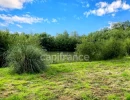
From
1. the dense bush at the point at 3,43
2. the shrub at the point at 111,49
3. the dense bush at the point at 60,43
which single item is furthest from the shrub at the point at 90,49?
the dense bush at the point at 60,43

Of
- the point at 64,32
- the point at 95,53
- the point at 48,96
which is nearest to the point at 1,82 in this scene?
the point at 48,96

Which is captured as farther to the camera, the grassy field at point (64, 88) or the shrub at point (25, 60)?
the shrub at point (25, 60)

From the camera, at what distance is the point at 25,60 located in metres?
5.82

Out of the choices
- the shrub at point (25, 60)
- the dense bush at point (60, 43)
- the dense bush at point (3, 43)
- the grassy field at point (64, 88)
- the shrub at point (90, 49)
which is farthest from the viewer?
the dense bush at point (60, 43)

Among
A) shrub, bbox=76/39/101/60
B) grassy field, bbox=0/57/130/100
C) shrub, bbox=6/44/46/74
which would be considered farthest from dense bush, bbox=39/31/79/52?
grassy field, bbox=0/57/130/100

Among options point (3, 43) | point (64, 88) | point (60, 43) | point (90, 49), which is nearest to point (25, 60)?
point (64, 88)

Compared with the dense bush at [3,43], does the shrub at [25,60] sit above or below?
below

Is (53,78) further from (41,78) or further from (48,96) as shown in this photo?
(48,96)

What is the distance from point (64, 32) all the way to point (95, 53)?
512 inches

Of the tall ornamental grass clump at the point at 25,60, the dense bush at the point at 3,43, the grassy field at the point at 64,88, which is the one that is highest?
the dense bush at the point at 3,43

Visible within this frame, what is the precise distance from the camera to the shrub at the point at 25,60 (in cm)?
577

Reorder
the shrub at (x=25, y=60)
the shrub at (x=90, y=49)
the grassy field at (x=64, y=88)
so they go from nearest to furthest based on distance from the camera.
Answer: the grassy field at (x=64, y=88) → the shrub at (x=25, y=60) → the shrub at (x=90, y=49)

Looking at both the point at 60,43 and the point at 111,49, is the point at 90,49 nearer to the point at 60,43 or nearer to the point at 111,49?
the point at 111,49

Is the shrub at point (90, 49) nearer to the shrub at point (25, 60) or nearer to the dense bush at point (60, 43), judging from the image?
the shrub at point (25, 60)
